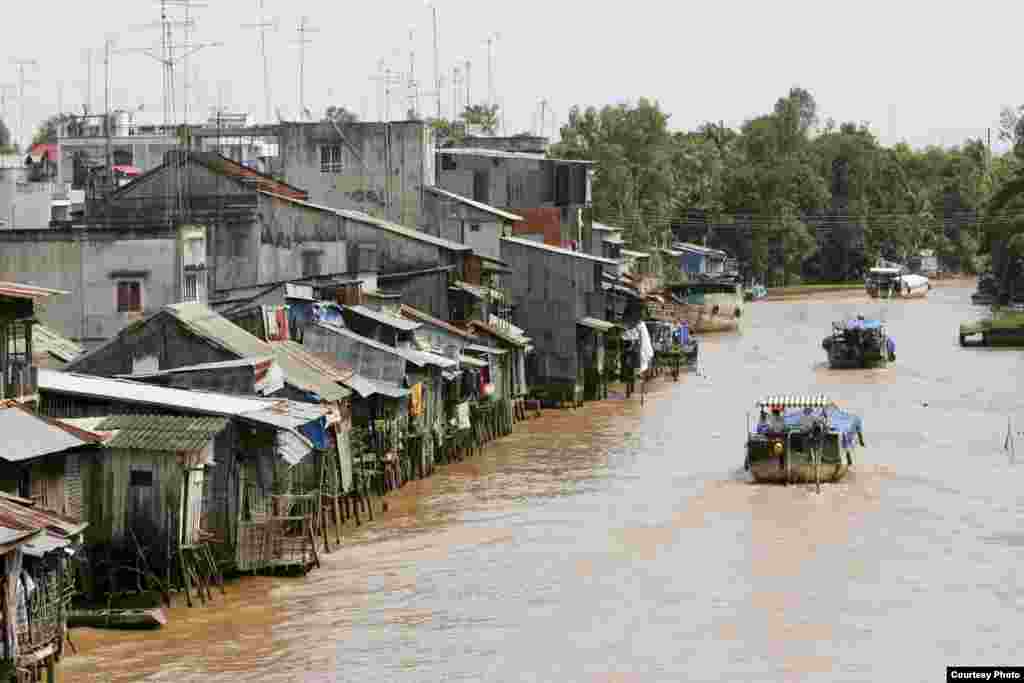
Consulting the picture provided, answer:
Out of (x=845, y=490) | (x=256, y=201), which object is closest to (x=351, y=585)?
(x=845, y=490)

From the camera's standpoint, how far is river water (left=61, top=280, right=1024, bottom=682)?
25625mm

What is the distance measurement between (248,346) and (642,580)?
8.05m

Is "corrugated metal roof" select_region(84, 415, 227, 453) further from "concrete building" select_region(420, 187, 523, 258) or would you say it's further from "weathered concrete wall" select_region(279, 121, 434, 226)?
"concrete building" select_region(420, 187, 523, 258)

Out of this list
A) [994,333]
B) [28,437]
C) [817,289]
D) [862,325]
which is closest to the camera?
[28,437]

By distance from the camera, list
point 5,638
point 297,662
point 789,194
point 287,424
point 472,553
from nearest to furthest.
Result: 1. point 5,638
2. point 297,662
3. point 287,424
4. point 472,553
5. point 789,194

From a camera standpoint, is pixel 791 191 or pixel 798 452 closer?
pixel 798 452

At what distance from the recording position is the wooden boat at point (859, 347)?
6800cm

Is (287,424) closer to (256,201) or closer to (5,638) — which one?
(5,638)

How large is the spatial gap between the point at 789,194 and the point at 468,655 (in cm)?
9915

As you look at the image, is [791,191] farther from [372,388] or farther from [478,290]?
[372,388]

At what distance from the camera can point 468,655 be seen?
26.0 meters

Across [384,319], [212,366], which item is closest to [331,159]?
[384,319]

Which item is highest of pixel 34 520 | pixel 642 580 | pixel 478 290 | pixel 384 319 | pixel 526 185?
pixel 526 185

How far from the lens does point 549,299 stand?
186 ft
